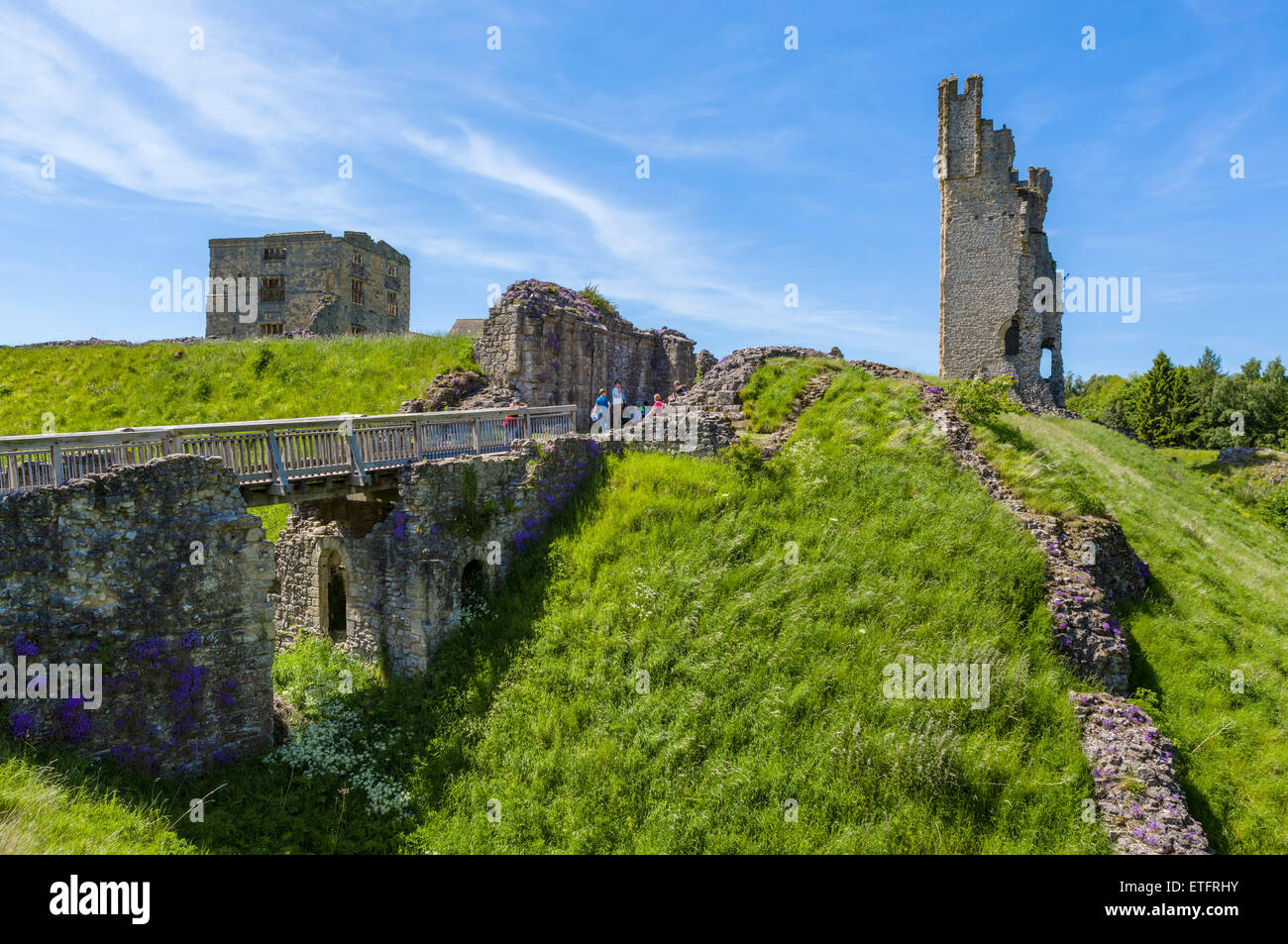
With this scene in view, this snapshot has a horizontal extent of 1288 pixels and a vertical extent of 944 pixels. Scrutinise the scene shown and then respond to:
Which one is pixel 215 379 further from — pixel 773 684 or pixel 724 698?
pixel 773 684

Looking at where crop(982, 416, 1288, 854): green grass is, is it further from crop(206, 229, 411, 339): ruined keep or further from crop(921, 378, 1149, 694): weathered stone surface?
crop(206, 229, 411, 339): ruined keep

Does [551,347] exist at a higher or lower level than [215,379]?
higher

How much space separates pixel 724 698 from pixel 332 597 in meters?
10.9

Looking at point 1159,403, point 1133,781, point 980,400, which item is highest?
point 1159,403

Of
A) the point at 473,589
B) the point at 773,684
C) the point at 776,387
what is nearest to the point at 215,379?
the point at 473,589

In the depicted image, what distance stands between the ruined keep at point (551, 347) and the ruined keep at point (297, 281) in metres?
22.5

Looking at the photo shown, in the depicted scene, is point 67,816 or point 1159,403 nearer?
point 67,816

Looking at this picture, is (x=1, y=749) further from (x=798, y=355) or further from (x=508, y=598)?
(x=798, y=355)

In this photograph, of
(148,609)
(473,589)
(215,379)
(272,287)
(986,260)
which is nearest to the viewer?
(148,609)

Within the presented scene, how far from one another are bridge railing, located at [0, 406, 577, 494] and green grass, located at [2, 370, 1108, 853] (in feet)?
10.0

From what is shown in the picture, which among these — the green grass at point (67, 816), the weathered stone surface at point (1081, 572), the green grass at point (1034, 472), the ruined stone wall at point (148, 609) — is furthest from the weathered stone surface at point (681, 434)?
the green grass at point (67, 816)

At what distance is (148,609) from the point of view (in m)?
10.9

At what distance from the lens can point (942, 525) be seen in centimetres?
1445
